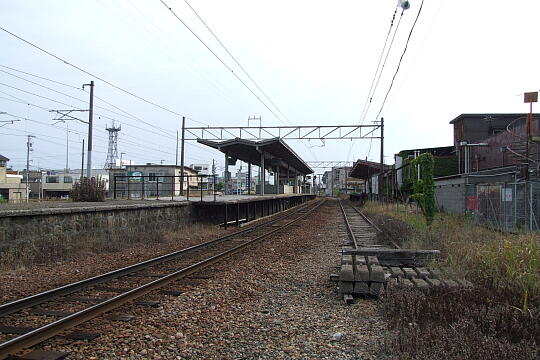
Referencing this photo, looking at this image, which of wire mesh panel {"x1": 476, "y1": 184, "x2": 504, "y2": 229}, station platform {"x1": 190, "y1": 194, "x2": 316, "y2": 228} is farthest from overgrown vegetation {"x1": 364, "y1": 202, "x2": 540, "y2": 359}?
station platform {"x1": 190, "y1": 194, "x2": 316, "y2": 228}

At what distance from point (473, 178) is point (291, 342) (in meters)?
16.3

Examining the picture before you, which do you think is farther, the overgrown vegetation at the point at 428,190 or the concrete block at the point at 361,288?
the overgrown vegetation at the point at 428,190

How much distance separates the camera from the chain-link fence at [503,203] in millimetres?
13062

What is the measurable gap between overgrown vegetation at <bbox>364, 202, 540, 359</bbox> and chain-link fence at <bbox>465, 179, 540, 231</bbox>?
5692 millimetres

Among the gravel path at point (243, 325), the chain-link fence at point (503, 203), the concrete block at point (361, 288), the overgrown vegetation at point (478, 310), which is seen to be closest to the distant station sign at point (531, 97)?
the chain-link fence at point (503, 203)

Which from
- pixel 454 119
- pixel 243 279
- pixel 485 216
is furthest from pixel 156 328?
pixel 454 119

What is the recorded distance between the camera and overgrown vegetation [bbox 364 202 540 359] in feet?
13.2

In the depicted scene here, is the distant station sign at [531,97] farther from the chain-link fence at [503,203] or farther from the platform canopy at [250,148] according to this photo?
the platform canopy at [250,148]

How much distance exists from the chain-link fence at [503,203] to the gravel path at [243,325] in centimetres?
781

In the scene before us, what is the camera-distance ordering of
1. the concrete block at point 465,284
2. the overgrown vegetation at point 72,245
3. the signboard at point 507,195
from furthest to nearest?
1. the signboard at point 507,195
2. the overgrown vegetation at point 72,245
3. the concrete block at point 465,284

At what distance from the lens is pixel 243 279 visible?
820 centimetres

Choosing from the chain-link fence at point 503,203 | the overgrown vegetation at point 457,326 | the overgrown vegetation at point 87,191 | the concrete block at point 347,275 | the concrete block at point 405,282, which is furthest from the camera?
the overgrown vegetation at point 87,191

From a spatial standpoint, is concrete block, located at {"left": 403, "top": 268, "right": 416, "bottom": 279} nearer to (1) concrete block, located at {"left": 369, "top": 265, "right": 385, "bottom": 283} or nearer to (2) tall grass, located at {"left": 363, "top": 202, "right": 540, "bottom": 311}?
(2) tall grass, located at {"left": 363, "top": 202, "right": 540, "bottom": 311}

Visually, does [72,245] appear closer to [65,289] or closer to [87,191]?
[65,289]
